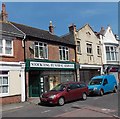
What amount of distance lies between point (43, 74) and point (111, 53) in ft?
48.4

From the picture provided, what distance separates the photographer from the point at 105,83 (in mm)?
23438

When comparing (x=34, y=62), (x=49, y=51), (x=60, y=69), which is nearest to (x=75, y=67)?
(x=60, y=69)

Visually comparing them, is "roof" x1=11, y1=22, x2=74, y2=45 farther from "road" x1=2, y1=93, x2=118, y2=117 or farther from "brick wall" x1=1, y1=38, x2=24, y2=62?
"road" x1=2, y1=93, x2=118, y2=117

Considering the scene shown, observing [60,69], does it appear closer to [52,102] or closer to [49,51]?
[49,51]

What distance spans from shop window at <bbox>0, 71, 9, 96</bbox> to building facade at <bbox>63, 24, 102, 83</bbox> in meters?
10.8

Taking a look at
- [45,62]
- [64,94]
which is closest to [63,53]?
[45,62]

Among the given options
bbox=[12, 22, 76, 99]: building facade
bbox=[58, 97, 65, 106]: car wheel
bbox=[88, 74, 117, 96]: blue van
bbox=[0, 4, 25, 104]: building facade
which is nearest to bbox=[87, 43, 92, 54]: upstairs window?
bbox=[12, 22, 76, 99]: building facade

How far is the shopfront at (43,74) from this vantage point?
72.6 feet

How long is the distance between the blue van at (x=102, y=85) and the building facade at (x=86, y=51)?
4.59 metres

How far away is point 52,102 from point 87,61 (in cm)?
1402

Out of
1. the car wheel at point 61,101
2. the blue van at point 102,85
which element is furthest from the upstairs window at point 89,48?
the car wheel at point 61,101

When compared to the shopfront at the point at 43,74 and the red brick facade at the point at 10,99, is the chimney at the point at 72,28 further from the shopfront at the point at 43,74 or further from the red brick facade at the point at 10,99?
the red brick facade at the point at 10,99

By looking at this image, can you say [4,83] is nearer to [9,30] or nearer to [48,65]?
[9,30]

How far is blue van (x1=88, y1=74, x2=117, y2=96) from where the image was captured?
22.2m
